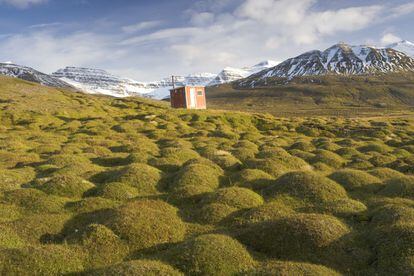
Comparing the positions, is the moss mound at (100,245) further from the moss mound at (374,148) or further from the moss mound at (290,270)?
the moss mound at (374,148)

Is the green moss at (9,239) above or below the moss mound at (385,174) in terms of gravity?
above

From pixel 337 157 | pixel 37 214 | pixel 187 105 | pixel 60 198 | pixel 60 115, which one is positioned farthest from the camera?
pixel 187 105

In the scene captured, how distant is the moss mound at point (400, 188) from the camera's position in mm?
22391

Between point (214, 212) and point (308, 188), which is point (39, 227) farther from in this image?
point (308, 188)

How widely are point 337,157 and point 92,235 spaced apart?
83.7 ft

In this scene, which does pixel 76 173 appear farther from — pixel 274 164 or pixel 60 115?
pixel 60 115

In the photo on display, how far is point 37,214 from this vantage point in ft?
62.9

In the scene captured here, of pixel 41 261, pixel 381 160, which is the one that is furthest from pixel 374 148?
pixel 41 261

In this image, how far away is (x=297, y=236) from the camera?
15203 millimetres

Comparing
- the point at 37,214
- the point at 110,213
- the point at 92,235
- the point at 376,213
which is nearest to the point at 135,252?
the point at 92,235

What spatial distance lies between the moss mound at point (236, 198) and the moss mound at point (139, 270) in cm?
777

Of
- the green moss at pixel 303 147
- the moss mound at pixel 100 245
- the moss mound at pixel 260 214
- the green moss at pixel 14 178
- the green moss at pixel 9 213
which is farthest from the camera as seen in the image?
the green moss at pixel 303 147

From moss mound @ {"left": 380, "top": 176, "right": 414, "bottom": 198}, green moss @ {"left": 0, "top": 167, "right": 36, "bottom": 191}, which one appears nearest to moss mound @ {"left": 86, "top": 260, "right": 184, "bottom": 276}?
green moss @ {"left": 0, "top": 167, "right": 36, "bottom": 191}

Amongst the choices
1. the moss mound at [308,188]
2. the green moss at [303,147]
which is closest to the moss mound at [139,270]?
the moss mound at [308,188]
